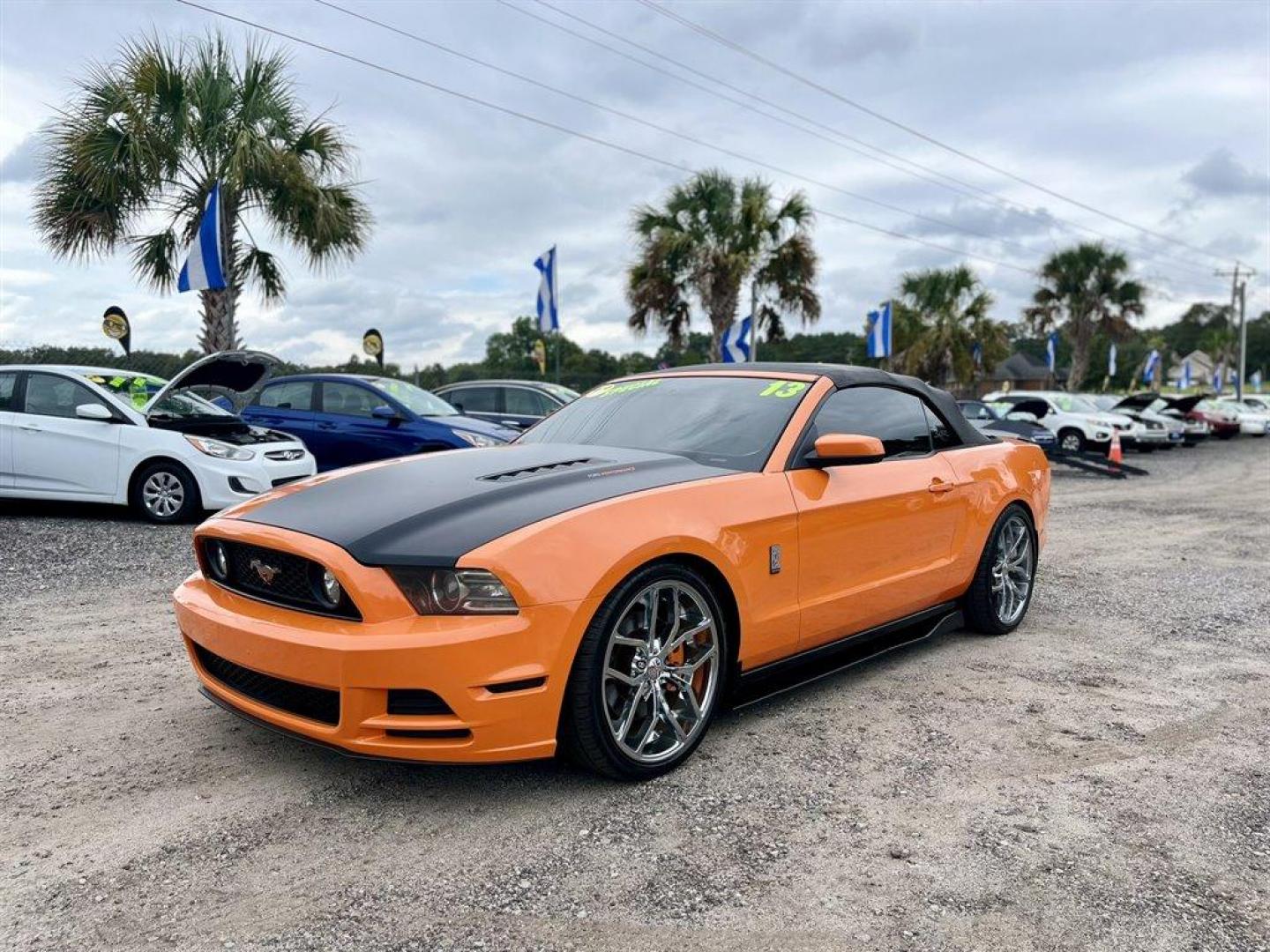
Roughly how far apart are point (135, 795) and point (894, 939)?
2.35m

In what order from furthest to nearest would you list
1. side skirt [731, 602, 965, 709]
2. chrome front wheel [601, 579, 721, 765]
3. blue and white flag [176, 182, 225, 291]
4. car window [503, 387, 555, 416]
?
car window [503, 387, 555, 416], blue and white flag [176, 182, 225, 291], side skirt [731, 602, 965, 709], chrome front wheel [601, 579, 721, 765]

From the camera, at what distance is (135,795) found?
304 centimetres

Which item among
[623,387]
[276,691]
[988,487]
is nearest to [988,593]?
[988,487]

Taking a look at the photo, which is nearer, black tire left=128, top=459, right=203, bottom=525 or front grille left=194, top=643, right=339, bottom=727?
front grille left=194, top=643, right=339, bottom=727

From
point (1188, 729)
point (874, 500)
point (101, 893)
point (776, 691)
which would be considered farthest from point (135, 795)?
point (1188, 729)

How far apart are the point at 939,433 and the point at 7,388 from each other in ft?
26.9

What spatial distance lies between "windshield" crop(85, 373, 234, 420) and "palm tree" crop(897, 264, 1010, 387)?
27084 millimetres

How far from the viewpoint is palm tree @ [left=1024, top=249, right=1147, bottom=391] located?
125ft

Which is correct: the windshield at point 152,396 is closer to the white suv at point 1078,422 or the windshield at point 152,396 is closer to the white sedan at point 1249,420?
the white suv at point 1078,422

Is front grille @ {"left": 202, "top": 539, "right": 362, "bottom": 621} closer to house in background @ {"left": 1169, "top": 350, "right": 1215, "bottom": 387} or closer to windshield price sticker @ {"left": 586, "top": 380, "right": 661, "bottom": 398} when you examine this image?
windshield price sticker @ {"left": 586, "top": 380, "right": 661, "bottom": 398}

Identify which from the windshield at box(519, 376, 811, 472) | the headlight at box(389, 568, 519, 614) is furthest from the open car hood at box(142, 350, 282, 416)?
the headlight at box(389, 568, 519, 614)

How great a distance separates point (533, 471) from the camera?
3.56 metres

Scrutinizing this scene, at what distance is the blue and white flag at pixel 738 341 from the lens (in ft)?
77.4

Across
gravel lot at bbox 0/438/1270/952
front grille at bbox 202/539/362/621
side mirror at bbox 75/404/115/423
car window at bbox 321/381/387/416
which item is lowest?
gravel lot at bbox 0/438/1270/952
